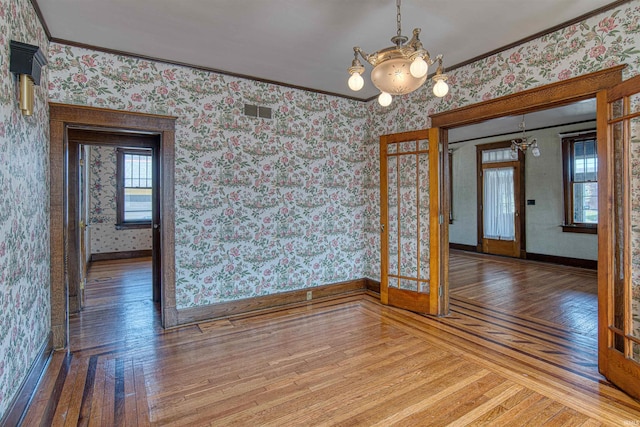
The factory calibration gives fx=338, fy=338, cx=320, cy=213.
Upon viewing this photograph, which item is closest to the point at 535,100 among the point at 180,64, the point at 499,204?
the point at 180,64

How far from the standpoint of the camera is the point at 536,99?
307 centimetres

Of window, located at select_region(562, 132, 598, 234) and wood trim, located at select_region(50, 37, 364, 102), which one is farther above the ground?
wood trim, located at select_region(50, 37, 364, 102)

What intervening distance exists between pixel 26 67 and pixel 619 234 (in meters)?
4.11

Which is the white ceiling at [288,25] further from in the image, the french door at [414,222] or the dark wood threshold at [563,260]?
the dark wood threshold at [563,260]

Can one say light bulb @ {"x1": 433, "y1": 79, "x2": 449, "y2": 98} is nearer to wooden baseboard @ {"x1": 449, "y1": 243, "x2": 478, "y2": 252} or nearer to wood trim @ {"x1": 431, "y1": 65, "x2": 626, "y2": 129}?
wood trim @ {"x1": 431, "y1": 65, "x2": 626, "y2": 129}

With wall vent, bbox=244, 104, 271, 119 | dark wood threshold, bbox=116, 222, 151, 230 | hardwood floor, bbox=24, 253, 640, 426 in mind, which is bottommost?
hardwood floor, bbox=24, 253, 640, 426

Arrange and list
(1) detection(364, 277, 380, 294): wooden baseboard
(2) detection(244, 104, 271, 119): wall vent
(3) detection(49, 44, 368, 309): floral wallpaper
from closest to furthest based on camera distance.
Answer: (3) detection(49, 44, 368, 309): floral wallpaper < (2) detection(244, 104, 271, 119): wall vent < (1) detection(364, 277, 380, 294): wooden baseboard

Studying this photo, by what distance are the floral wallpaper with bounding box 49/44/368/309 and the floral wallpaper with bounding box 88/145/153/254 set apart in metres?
5.01

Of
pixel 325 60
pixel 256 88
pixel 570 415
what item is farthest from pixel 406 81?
pixel 256 88

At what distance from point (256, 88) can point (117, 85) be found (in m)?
1.47

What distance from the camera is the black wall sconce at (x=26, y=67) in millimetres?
2010

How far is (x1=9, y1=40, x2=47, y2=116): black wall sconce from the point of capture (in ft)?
6.59

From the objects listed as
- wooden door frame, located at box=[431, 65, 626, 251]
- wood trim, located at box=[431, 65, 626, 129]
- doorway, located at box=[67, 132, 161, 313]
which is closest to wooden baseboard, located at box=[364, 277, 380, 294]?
wooden door frame, located at box=[431, 65, 626, 251]

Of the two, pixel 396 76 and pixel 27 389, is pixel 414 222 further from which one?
pixel 27 389
